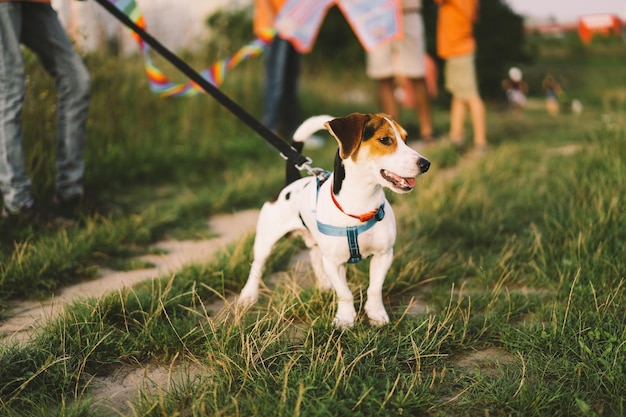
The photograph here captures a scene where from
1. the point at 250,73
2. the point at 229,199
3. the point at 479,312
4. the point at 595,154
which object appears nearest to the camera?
the point at 479,312

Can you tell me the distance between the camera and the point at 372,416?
1.77 meters

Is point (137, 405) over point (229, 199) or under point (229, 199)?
over

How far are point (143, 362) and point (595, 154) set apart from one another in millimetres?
3615

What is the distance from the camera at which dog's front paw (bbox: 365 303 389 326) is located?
Result: 7.94ft

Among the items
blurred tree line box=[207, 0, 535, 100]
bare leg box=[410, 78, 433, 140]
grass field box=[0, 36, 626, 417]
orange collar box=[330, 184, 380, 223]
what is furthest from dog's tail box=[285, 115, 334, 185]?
blurred tree line box=[207, 0, 535, 100]

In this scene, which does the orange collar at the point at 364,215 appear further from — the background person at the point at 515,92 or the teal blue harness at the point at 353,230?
the background person at the point at 515,92

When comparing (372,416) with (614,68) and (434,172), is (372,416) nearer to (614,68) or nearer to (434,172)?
(434,172)

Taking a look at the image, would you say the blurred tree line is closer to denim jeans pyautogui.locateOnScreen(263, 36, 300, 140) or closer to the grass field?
denim jeans pyautogui.locateOnScreen(263, 36, 300, 140)

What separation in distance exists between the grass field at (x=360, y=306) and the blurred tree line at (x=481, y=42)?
978 cm

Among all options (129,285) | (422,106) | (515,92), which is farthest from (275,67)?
(515,92)

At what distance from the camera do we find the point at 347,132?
2.32 m

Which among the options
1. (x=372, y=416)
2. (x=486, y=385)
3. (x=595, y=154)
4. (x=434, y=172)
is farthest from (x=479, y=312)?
(x=434, y=172)

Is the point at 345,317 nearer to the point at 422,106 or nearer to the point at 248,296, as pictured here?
the point at 248,296

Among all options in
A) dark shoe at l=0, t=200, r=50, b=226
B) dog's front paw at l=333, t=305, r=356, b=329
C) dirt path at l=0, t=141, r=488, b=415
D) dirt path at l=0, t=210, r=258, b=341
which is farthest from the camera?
dark shoe at l=0, t=200, r=50, b=226
